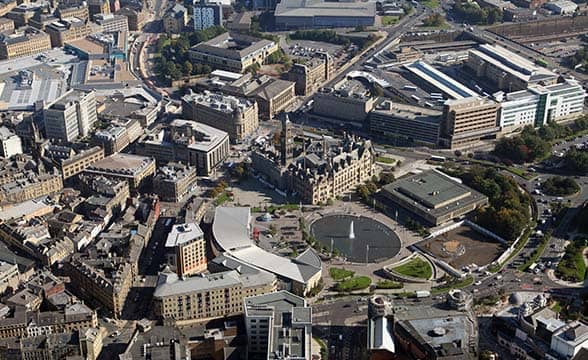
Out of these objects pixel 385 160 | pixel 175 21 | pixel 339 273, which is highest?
pixel 175 21

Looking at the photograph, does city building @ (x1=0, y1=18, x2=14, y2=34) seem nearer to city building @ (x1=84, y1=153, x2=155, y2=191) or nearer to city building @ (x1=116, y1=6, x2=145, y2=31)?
city building @ (x1=116, y1=6, x2=145, y2=31)

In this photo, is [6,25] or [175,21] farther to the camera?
[175,21]

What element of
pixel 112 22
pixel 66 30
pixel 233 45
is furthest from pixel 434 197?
pixel 112 22

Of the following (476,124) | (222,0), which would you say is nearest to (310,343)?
(476,124)

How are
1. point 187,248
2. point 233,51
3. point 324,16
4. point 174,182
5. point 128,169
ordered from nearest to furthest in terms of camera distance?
point 187,248, point 174,182, point 128,169, point 233,51, point 324,16

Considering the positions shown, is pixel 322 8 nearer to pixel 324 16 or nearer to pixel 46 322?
pixel 324 16

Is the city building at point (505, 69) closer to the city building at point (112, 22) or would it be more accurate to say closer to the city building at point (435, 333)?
the city building at point (435, 333)
